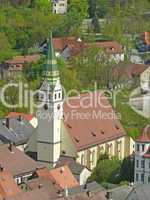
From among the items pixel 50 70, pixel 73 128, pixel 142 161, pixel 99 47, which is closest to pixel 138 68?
pixel 99 47

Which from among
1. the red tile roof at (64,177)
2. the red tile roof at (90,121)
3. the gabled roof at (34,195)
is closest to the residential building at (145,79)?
the red tile roof at (90,121)

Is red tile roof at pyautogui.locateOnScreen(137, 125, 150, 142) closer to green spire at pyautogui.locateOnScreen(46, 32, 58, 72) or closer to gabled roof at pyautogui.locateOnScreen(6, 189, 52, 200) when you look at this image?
green spire at pyautogui.locateOnScreen(46, 32, 58, 72)

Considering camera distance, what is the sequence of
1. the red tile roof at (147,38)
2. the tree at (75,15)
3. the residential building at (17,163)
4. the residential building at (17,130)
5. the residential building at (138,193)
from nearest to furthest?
the residential building at (138,193) < the residential building at (17,163) < the residential building at (17,130) < the red tile roof at (147,38) < the tree at (75,15)

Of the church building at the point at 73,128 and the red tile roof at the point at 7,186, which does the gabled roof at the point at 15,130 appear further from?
the red tile roof at the point at 7,186

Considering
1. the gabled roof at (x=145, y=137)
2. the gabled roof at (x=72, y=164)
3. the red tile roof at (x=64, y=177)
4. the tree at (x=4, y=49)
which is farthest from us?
the tree at (x=4, y=49)

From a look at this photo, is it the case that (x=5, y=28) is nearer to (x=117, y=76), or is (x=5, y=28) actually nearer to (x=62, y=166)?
(x=117, y=76)

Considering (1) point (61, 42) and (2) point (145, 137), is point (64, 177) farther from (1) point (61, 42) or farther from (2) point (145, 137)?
Result: (1) point (61, 42)

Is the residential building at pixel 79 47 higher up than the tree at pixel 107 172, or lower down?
higher up
